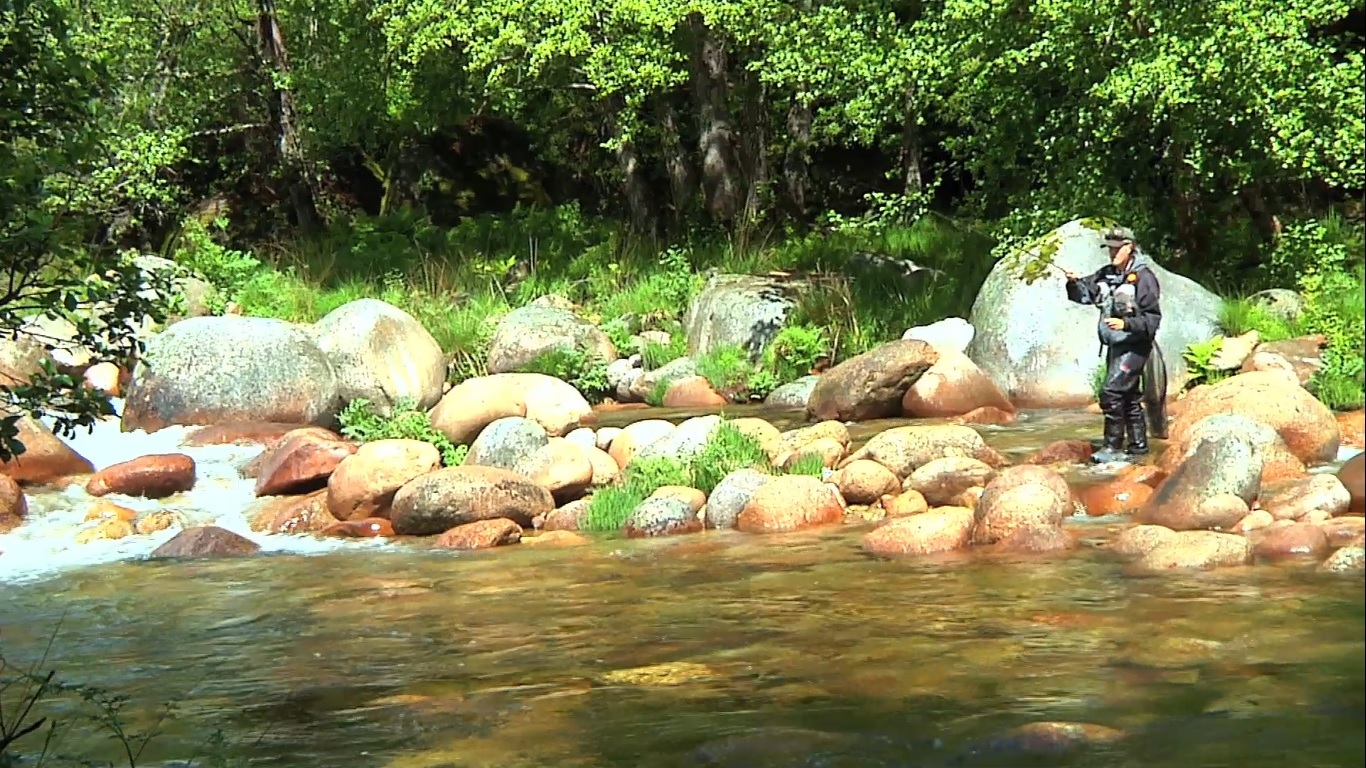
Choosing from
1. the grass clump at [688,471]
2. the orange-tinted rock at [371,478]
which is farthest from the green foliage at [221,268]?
the grass clump at [688,471]

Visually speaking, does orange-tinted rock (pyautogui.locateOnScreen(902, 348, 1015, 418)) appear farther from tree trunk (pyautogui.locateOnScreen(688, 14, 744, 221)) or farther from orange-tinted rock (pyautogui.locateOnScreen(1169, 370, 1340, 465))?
tree trunk (pyautogui.locateOnScreen(688, 14, 744, 221))

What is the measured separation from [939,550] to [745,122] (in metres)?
15.6

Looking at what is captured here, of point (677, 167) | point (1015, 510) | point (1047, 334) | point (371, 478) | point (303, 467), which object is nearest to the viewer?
point (1015, 510)

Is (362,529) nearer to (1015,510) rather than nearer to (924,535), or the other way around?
(924,535)

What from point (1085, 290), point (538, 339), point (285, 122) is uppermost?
point (285, 122)

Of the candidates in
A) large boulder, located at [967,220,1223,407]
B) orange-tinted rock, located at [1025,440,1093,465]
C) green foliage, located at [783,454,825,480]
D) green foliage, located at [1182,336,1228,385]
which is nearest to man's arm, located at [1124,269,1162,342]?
orange-tinted rock, located at [1025,440,1093,465]

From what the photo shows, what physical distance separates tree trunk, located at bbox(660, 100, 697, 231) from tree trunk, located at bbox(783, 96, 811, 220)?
5.16 feet

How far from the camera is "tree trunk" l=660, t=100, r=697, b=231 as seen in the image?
2361 cm

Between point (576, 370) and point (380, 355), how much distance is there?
242 centimetres

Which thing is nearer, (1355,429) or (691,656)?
(1355,429)

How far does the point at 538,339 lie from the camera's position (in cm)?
1847

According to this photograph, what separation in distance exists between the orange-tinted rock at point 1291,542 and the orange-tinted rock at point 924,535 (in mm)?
1792

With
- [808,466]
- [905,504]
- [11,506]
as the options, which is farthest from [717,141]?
[905,504]

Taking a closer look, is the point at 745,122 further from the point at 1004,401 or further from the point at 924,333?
the point at 1004,401
